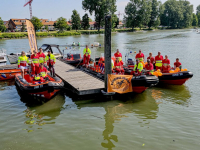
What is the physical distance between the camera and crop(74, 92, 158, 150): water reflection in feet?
23.3

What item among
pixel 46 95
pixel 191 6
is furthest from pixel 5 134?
pixel 191 6

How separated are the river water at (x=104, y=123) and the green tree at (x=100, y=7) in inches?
2233

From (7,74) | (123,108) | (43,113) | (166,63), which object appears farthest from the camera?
(7,74)


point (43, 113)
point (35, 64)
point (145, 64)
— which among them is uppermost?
point (35, 64)

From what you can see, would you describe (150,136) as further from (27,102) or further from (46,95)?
(27,102)

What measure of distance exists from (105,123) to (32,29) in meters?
11.8

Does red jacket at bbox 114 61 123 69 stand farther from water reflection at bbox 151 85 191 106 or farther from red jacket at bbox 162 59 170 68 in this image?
red jacket at bbox 162 59 170 68

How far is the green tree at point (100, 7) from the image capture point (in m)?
62.3

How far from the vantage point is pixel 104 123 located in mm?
7469

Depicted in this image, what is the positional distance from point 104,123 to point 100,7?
6130 centimetres

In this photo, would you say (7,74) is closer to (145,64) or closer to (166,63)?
(145,64)

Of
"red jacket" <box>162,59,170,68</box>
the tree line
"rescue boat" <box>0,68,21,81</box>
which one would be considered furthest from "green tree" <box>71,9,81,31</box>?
"red jacket" <box>162,59,170,68</box>

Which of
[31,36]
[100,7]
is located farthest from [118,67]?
[100,7]

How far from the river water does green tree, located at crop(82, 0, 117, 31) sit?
56712 millimetres
